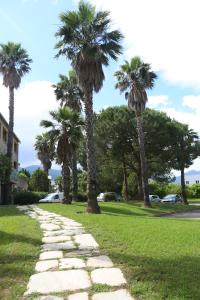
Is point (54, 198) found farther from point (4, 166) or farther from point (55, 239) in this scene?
point (55, 239)

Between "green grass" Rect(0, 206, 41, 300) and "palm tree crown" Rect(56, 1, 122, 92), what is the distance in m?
13.3

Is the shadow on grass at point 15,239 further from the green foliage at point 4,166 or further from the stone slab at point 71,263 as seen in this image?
the green foliage at point 4,166

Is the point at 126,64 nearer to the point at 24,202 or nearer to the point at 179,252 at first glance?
the point at 24,202

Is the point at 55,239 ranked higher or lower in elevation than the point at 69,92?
lower

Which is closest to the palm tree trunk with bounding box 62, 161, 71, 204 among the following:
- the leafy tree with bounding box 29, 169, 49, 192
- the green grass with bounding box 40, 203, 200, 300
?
the green grass with bounding box 40, 203, 200, 300

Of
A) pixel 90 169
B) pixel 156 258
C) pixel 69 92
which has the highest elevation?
pixel 69 92

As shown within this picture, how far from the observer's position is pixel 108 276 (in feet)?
23.8

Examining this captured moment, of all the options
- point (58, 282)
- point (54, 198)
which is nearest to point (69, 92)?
point (54, 198)

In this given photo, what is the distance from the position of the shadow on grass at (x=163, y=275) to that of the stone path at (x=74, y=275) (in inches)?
9.2

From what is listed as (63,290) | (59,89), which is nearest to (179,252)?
(63,290)

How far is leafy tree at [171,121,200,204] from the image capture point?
2073 inches

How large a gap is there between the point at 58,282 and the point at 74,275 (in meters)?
0.44

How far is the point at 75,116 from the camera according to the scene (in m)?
34.7

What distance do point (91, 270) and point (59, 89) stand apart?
36.2 meters
